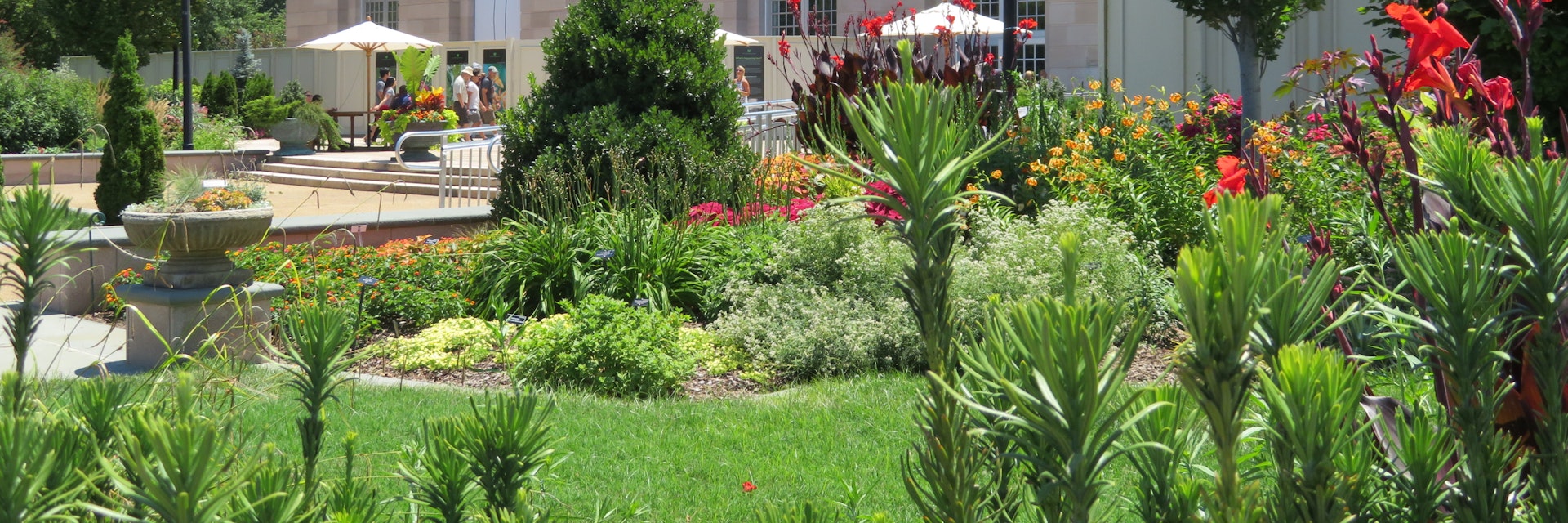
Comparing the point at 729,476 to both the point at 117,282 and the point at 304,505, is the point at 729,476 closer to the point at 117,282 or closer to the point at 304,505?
the point at 304,505

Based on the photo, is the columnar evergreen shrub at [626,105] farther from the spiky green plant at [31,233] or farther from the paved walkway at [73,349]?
the spiky green plant at [31,233]

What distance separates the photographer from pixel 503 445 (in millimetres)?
846

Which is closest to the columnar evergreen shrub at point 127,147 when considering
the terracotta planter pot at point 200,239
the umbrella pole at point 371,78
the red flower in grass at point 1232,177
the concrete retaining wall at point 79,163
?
the concrete retaining wall at point 79,163

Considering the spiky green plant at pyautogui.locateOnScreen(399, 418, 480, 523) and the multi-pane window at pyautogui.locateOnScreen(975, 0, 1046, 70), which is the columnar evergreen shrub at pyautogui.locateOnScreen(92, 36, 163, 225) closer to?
the spiky green plant at pyautogui.locateOnScreen(399, 418, 480, 523)

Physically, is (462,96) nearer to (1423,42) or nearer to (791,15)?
(791,15)

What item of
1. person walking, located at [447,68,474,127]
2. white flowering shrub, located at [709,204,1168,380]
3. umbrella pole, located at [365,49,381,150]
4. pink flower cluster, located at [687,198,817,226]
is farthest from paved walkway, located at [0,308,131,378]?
umbrella pole, located at [365,49,381,150]

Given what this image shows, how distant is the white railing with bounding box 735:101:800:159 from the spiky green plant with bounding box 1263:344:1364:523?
11422 millimetres

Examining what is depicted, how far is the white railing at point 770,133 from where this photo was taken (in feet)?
43.5

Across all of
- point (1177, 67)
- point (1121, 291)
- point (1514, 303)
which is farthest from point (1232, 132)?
point (1514, 303)

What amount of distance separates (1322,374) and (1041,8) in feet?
94.3

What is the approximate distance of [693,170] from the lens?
9.10 m

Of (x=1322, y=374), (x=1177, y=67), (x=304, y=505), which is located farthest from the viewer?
(x=1177, y=67)

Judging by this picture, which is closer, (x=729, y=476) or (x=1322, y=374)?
(x=1322, y=374)

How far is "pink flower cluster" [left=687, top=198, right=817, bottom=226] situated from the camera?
339 inches
